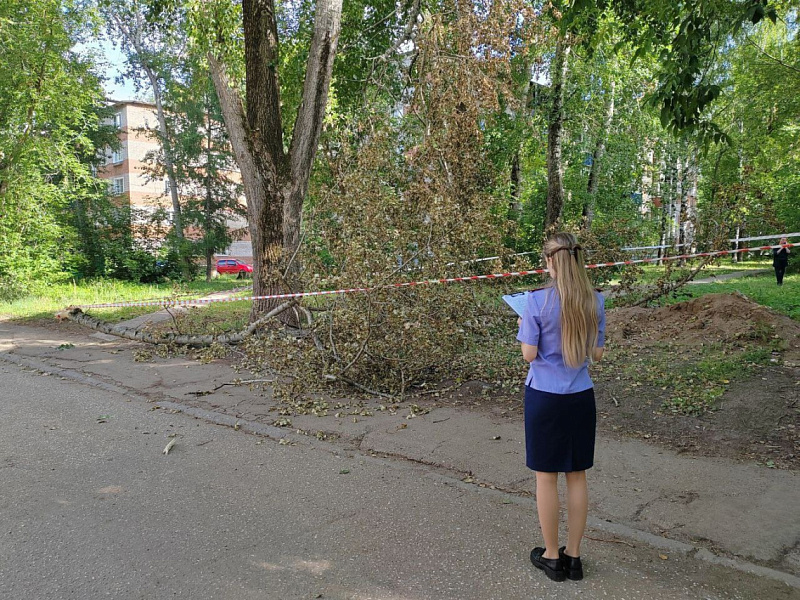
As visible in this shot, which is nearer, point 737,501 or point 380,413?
point 737,501

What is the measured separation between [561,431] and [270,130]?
8.61 m

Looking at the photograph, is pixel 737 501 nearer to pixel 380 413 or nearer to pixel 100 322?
pixel 380 413

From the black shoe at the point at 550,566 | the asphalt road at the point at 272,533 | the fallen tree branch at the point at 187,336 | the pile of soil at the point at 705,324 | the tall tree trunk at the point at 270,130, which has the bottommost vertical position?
the asphalt road at the point at 272,533

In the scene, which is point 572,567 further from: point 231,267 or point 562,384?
point 231,267

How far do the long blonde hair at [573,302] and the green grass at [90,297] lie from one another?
393 inches

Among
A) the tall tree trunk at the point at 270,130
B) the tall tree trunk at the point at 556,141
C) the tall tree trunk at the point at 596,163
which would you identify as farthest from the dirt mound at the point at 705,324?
the tall tree trunk at the point at 596,163

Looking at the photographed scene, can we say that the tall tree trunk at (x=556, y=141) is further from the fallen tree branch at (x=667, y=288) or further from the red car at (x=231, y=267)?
the red car at (x=231, y=267)

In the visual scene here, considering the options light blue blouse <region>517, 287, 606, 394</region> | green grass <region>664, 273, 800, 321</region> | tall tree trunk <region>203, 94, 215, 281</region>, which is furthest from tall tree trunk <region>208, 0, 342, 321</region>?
tall tree trunk <region>203, 94, 215, 281</region>

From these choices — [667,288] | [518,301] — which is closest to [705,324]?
[667,288]

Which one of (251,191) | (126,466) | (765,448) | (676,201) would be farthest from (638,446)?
(676,201)

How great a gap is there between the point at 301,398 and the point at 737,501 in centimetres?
465

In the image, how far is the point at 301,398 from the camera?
7.22 m

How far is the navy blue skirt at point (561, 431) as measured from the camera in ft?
10.5

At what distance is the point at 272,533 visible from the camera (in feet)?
12.8
